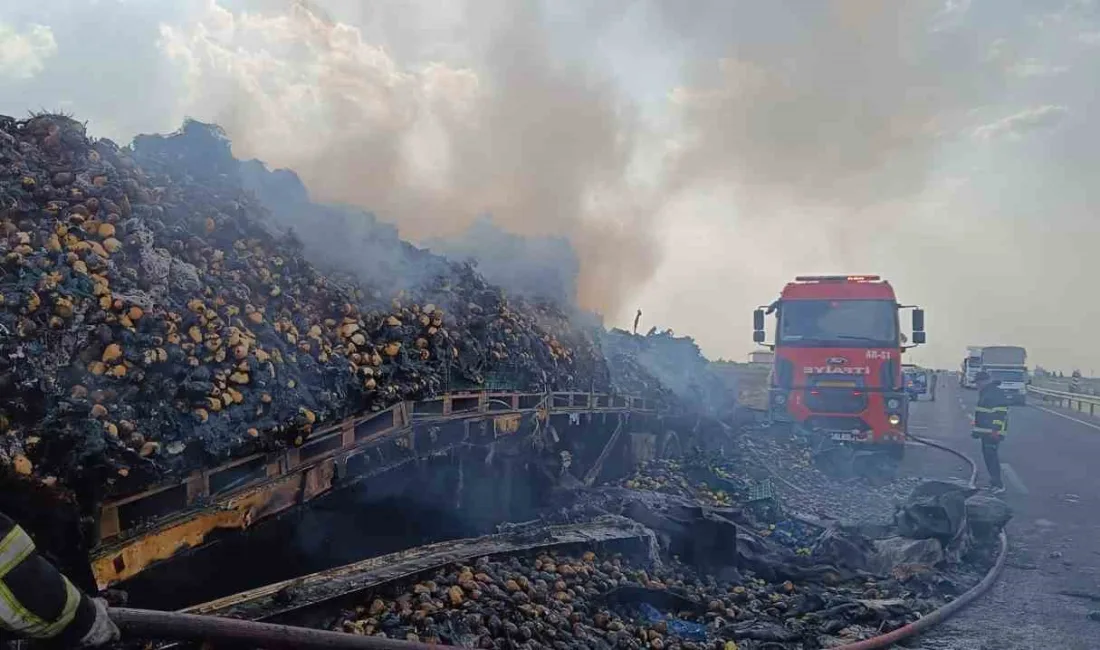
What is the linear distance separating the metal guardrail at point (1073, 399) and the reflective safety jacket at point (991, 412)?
18.5 metres

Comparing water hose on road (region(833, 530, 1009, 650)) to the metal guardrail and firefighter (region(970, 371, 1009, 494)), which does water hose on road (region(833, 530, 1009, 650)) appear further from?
the metal guardrail

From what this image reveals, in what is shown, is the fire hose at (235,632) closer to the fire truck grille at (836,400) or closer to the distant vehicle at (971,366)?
the fire truck grille at (836,400)

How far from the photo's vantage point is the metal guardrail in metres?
26.7

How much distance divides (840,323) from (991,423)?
2772 mm

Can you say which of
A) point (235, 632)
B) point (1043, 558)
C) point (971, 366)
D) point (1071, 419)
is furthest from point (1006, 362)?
point (235, 632)

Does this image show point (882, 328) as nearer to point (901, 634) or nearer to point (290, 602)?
point (901, 634)

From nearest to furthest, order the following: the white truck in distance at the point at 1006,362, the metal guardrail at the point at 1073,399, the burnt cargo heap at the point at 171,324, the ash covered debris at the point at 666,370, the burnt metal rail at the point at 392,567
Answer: the burnt cargo heap at the point at 171,324 → the burnt metal rail at the point at 392,567 → the ash covered debris at the point at 666,370 → the metal guardrail at the point at 1073,399 → the white truck in distance at the point at 1006,362

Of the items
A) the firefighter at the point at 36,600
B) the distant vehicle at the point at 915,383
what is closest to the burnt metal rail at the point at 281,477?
the firefighter at the point at 36,600

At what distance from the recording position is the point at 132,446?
3.95 metres

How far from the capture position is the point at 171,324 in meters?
4.45

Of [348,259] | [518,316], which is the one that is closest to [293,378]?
[348,259]

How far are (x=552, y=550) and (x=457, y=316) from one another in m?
2.43

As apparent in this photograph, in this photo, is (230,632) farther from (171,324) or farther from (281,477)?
(171,324)

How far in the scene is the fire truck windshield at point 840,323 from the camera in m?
12.8
